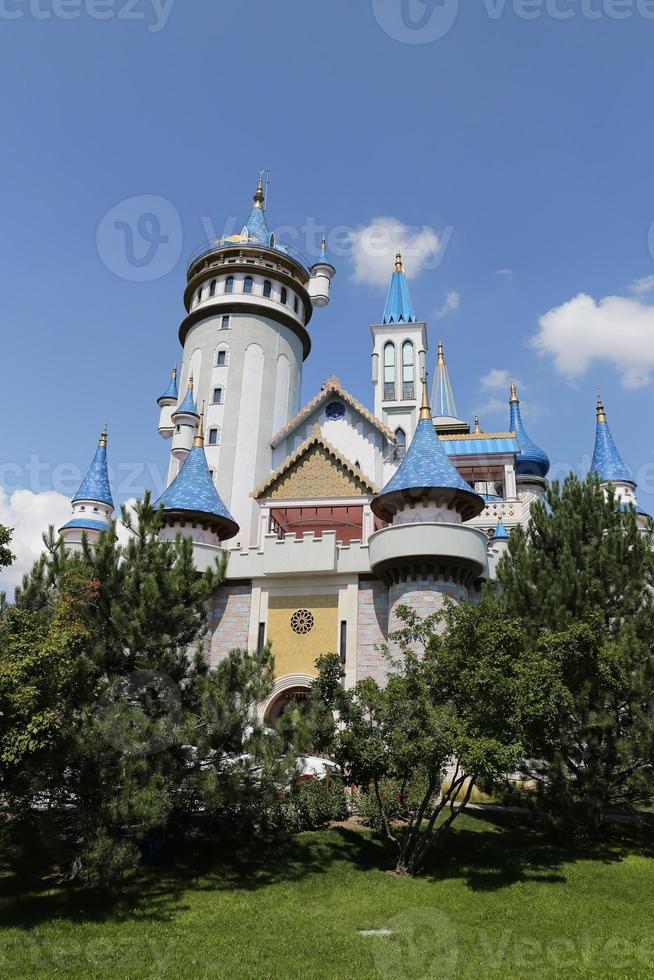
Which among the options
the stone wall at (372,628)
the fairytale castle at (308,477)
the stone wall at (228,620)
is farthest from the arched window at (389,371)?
the stone wall at (228,620)

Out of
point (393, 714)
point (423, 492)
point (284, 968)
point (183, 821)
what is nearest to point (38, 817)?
point (183, 821)

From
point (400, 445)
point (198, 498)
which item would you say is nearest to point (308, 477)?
point (198, 498)

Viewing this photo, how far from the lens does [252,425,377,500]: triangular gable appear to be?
2633 centimetres

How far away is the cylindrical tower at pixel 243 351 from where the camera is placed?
3225 cm

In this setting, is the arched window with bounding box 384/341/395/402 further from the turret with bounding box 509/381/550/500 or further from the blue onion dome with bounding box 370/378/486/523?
the blue onion dome with bounding box 370/378/486/523

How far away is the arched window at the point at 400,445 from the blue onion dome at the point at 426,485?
8.68m

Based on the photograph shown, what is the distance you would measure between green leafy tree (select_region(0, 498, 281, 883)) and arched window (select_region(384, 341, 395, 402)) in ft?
78.3

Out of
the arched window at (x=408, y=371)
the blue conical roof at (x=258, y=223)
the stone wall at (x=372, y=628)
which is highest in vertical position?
the blue conical roof at (x=258, y=223)

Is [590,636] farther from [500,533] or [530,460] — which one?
[530,460]

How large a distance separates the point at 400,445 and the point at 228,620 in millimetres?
12190

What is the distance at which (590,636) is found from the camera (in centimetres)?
1287

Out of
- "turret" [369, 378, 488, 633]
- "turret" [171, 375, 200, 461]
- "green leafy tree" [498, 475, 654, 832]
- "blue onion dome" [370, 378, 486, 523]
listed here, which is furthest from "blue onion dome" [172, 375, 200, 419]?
"green leafy tree" [498, 475, 654, 832]

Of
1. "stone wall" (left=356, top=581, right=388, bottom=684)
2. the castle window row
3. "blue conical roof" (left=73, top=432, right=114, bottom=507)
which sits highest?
the castle window row

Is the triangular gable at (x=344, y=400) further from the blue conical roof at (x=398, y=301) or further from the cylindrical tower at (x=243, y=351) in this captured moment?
the blue conical roof at (x=398, y=301)
